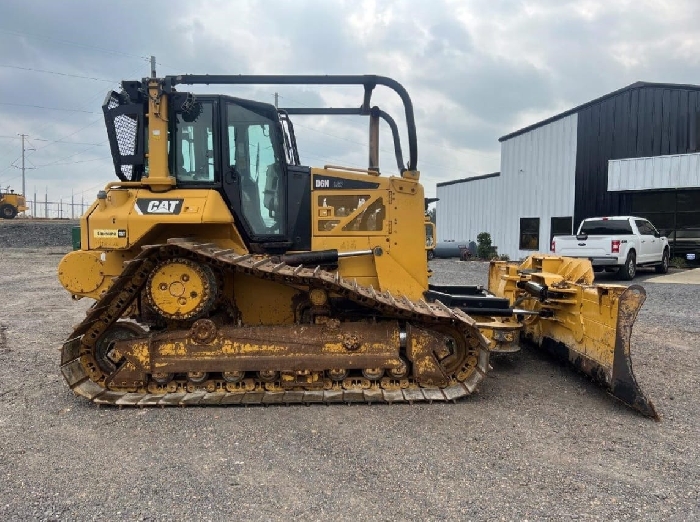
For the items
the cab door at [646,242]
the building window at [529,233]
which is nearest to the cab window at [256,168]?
the cab door at [646,242]

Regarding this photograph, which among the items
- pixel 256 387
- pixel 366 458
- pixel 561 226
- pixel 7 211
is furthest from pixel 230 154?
pixel 7 211

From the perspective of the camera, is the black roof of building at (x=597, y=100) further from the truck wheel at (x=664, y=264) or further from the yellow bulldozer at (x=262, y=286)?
the yellow bulldozer at (x=262, y=286)

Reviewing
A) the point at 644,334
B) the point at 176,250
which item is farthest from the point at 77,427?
the point at 644,334

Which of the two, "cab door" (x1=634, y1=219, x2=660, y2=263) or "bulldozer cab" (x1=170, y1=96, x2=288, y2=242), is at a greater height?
"bulldozer cab" (x1=170, y1=96, x2=288, y2=242)

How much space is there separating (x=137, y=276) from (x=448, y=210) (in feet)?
87.1

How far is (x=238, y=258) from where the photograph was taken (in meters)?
4.57

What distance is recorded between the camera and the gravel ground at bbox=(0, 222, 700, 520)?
9.54ft

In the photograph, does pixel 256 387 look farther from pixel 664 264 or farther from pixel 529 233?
pixel 529 233

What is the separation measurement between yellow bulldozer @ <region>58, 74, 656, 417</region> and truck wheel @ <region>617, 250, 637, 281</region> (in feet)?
34.4

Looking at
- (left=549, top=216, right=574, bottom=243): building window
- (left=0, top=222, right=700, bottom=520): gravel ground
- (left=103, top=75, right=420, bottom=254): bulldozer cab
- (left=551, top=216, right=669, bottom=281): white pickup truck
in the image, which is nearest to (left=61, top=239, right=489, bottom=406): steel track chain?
(left=0, top=222, right=700, bottom=520): gravel ground

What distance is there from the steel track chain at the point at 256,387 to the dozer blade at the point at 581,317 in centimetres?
111

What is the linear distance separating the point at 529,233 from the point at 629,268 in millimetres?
8640

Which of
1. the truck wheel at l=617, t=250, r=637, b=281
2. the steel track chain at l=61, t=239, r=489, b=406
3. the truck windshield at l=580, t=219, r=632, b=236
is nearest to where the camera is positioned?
the steel track chain at l=61, t=239, r=489, b=406

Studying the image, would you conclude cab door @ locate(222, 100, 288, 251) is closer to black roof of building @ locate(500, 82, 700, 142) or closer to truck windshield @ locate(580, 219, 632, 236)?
truck windshield @ locate(580, 219, 632, 236)
